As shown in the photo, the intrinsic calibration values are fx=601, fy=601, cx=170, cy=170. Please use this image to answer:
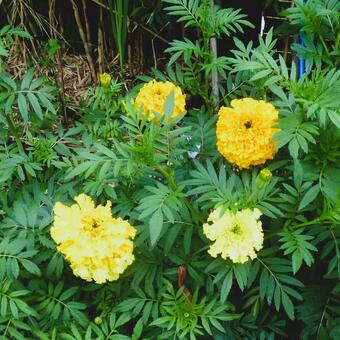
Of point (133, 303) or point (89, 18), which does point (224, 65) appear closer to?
point (133, 303)

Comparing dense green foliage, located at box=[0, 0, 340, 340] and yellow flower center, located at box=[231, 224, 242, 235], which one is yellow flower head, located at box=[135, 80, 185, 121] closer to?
dense green foliage, located at box=[0, 0, 340, 340]

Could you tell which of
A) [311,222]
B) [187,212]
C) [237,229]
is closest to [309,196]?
[311,222]

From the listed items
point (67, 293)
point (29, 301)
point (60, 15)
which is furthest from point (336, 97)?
point (60, 15)

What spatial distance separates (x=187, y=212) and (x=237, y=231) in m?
0.19

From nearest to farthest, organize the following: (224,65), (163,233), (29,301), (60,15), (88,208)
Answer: (88,208), (163,233), (29,301), (224,65), (60,15)

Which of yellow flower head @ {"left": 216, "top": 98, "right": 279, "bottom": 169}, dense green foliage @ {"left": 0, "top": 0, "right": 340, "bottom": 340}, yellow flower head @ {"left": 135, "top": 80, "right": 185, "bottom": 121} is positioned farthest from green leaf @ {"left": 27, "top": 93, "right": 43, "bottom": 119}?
yellow flower head @ {"left": 216, "top": 98, "right": 279, "bottom": 169}

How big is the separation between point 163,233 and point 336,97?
55 centimetres

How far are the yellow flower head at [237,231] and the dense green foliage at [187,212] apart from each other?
0.04 metres

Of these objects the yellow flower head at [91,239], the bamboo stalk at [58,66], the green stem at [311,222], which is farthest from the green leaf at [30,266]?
the bamboo stalk at [58,66]

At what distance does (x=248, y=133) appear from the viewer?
1514mm

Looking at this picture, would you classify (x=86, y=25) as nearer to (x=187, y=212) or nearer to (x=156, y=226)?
(x=187, y=212)

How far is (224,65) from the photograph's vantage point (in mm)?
1812

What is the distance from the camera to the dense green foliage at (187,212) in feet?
4.95

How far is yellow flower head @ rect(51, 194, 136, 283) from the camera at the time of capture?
4.61 ft
